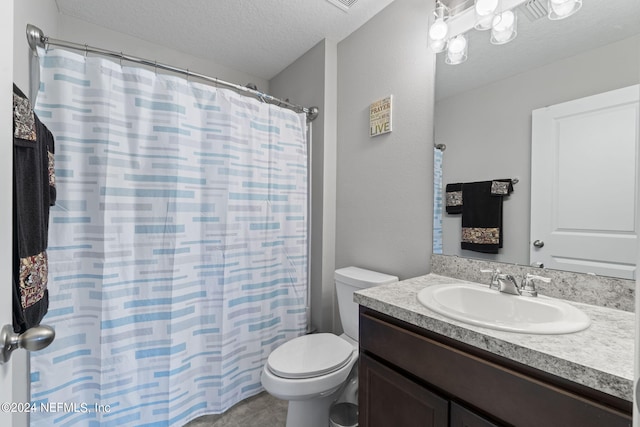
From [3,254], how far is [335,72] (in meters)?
1.92

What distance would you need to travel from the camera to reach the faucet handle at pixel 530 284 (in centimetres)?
98

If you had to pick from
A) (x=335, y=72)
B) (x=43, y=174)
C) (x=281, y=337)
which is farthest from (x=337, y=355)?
(x=335, y=72)

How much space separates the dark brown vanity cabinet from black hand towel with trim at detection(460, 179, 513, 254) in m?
0.60

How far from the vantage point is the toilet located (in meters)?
1.17

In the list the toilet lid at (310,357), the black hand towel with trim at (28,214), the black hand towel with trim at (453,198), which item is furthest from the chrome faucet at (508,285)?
the black hand towel with trim at (28,214)

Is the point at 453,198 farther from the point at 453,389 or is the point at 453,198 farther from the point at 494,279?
the point at 453,389

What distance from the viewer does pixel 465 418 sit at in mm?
716

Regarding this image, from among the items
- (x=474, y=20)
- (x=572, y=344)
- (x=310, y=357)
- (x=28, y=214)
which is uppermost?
(x=474, y=20)

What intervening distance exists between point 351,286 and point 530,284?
811 mm

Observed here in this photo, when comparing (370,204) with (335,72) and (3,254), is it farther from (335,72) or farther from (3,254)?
(3,254)

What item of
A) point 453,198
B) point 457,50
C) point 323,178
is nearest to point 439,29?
point 457,50

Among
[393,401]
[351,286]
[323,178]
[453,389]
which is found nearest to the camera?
[453,389]

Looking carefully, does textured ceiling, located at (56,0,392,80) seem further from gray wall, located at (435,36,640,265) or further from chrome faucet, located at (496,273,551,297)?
chrome faucet, located at (496,273,551,297)

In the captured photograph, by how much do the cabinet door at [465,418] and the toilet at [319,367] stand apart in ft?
1.96
